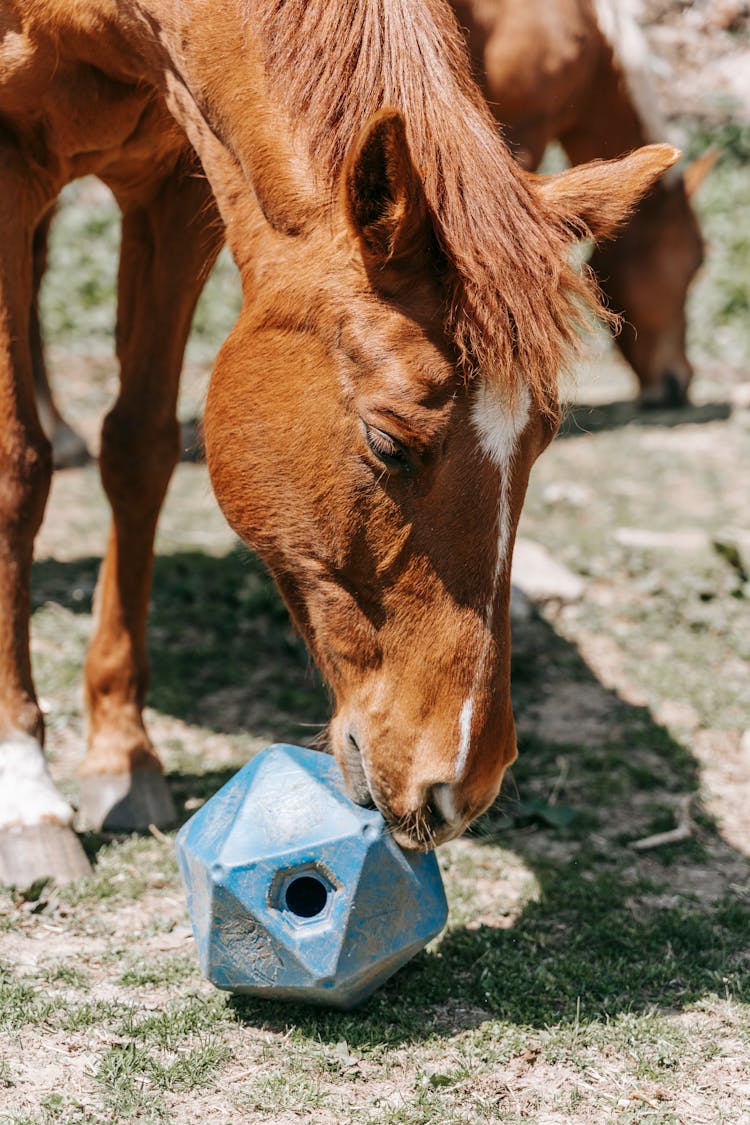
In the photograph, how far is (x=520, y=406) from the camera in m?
2.46

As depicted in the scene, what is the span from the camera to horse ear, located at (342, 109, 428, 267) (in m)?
2.27

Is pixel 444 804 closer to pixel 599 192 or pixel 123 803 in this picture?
pixel 599 192

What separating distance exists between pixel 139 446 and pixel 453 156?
1803mm

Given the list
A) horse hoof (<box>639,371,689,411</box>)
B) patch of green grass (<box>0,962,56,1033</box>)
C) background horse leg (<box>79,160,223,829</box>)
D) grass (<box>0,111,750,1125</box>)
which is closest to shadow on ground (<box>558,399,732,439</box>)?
horse hoof (<box>639,371,689,411</box>)

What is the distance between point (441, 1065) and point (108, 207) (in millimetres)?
10063

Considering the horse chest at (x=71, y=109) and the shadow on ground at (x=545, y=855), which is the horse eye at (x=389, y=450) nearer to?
the shadow on ground at (x=545, y=855)

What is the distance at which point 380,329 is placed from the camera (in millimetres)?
2465

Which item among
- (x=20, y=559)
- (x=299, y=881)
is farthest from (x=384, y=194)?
(x=20, y=559)

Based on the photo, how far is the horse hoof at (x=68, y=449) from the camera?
7.11 m

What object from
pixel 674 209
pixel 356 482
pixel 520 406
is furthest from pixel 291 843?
pixel 674 209

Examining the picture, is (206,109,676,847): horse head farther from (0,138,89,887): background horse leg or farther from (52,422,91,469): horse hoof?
(52,422,91,469): horse hoof

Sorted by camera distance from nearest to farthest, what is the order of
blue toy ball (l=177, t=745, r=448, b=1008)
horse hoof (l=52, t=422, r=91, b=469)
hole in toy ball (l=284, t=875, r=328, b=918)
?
blue toy ball (l=177, t=745, r=448, b=1008) < hole in toy ball (l=284, t=875, r=328, b=918) < horse hoof (l=52, t=422, r=91, b=469)

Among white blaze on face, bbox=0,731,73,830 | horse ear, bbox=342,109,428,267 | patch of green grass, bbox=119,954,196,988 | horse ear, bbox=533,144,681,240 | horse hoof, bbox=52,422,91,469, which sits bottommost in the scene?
horse hoof, bbox=52,422,91,469

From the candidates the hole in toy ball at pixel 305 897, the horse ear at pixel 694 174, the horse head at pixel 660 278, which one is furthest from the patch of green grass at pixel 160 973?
the horse ear at pixel 694 174
